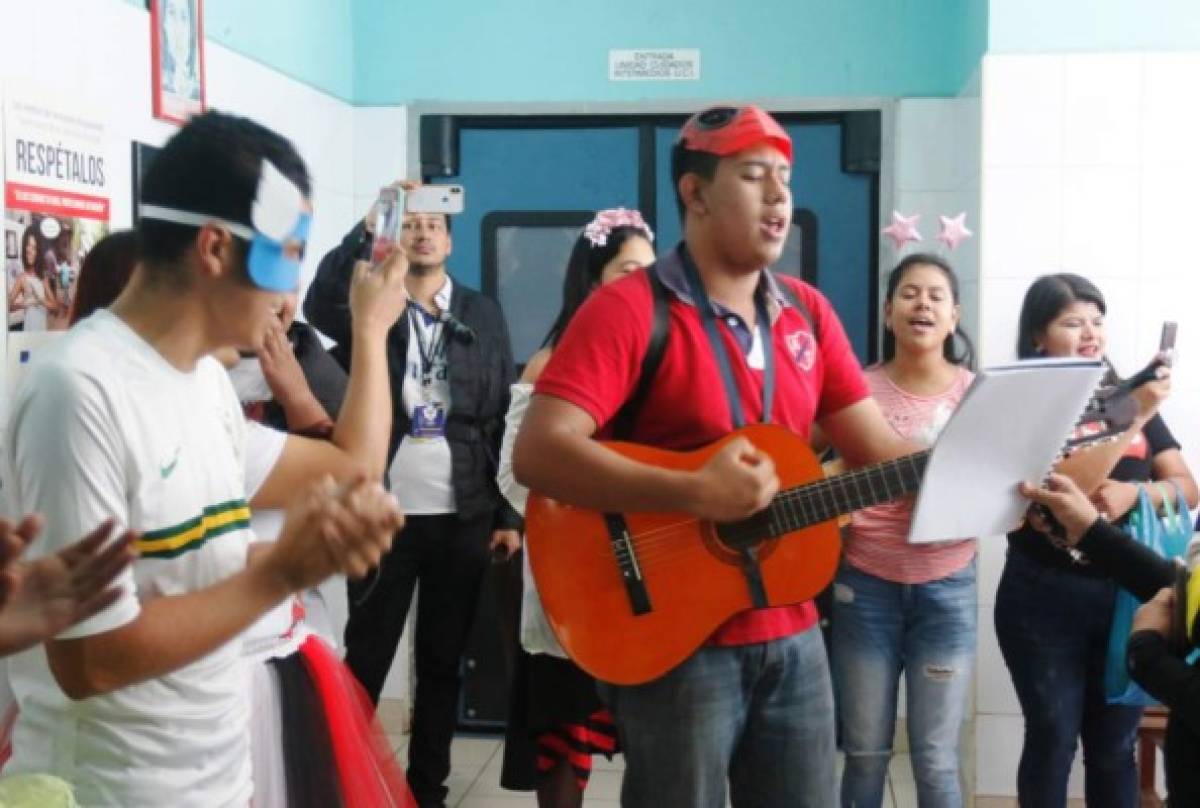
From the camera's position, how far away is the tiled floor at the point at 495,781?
4.28m

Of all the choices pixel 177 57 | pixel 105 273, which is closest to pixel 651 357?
pixel 105 273

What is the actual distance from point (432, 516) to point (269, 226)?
2503 mm

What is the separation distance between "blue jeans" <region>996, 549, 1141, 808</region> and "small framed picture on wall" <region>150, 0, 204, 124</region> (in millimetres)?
2289

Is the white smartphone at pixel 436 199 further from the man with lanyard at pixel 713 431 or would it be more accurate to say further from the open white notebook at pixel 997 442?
the open white notebook at pixel 997 442

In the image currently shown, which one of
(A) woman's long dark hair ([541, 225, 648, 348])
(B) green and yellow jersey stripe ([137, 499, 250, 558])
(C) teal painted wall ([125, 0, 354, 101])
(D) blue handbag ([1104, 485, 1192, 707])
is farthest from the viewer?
(C) teal painted wall ([125, 0, 354, 101])

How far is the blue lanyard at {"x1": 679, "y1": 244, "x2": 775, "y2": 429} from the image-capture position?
86.4 inches

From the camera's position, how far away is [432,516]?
401 cm

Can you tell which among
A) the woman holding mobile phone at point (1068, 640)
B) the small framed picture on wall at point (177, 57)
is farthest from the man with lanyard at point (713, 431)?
the small framed picture on wall at point (177, 57)

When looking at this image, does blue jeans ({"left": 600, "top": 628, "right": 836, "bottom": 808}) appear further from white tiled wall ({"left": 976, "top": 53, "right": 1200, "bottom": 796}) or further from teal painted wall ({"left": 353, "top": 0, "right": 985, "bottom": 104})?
teal painted wall ({"left": 353, "top": 0, "right": 985, "bottom": 104})

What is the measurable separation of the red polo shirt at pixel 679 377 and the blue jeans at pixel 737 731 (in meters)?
0.05

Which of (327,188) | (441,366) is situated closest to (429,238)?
(441,366)

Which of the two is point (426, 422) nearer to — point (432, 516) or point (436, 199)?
point (432, 516)

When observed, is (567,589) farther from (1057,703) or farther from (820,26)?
(820,26)

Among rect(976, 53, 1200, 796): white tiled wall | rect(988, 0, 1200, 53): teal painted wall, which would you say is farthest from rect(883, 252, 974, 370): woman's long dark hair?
rect(988, 0, 1200, 53): teal painted wall
